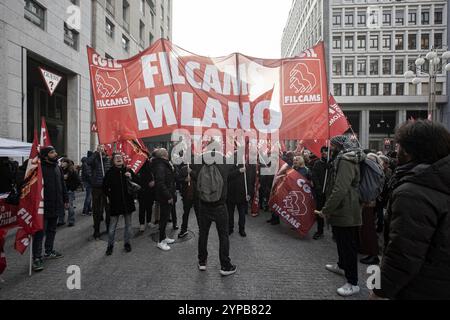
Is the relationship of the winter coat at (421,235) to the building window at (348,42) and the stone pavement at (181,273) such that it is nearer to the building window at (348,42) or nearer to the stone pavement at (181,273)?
the stone pavement at (181,273)

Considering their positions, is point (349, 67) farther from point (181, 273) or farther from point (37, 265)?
point (37, 265)

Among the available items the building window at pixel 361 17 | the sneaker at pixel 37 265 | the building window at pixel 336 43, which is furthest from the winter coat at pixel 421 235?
the building window at pixel 361 17

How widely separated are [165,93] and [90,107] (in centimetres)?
1554

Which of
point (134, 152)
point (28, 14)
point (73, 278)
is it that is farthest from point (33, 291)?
point (28, 14)

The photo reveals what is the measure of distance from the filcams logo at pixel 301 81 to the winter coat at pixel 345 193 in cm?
194

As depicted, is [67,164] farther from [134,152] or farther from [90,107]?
[90,107]

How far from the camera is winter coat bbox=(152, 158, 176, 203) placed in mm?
5047

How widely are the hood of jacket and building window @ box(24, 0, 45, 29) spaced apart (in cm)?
1647

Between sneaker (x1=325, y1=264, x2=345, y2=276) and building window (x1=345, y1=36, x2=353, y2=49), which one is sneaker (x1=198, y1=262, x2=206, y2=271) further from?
building window (x1=345, y1=36, x2=353, y2=49)

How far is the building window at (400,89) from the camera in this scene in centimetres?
4006

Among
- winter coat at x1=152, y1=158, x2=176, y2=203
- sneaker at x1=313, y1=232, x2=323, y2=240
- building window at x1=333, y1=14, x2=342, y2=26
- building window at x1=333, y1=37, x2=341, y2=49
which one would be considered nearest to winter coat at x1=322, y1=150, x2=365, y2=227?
sneaker at x1=313, y1=232, x2=323, y2=240

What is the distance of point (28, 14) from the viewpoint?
12266 millimetres

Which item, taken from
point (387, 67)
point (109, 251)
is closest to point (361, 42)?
point (387, 67)
